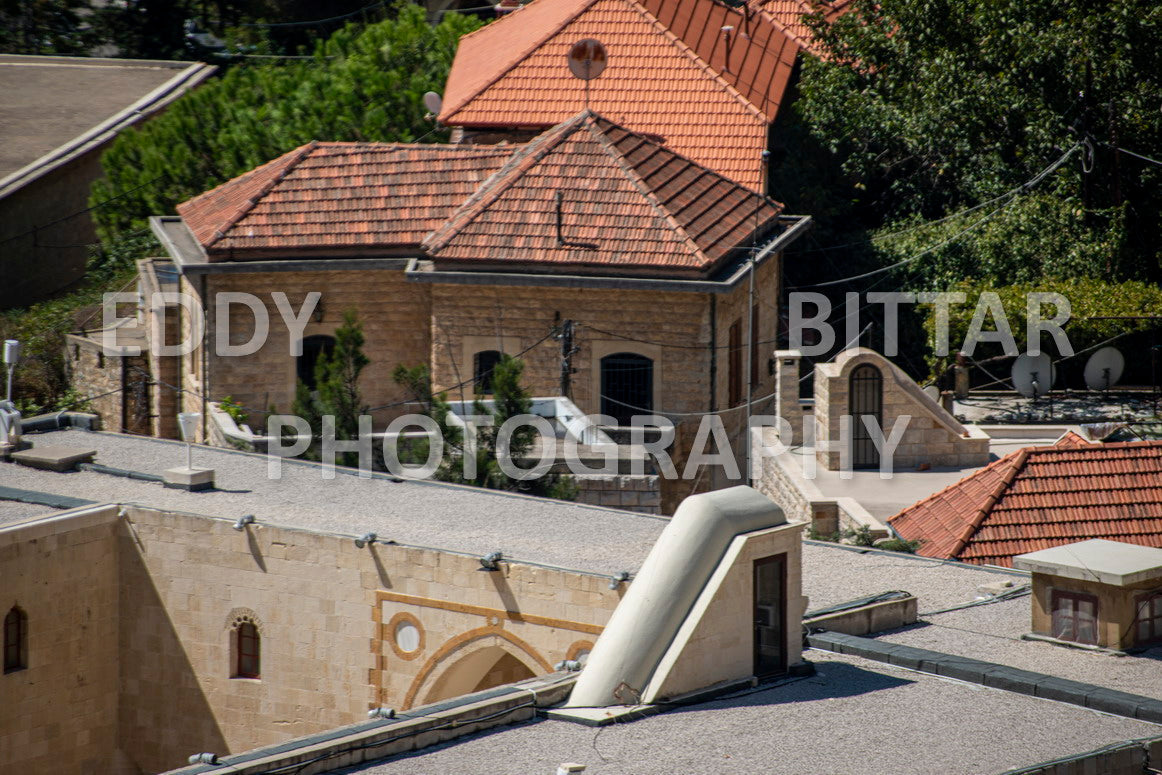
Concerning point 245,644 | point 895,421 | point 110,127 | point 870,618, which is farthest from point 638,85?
point 870,618

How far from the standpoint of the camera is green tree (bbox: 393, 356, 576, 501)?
77.0 feet

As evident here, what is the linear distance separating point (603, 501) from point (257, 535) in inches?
235

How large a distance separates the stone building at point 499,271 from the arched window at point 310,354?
39 mm

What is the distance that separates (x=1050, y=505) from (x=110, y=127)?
87.6ft

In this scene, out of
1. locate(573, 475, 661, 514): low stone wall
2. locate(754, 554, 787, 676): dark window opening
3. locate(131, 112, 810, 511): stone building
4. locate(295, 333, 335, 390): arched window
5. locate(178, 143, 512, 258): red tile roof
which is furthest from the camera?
locate(295, 333, 335, 390): arched window

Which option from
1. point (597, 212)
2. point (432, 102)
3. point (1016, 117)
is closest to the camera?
point (597, 212)

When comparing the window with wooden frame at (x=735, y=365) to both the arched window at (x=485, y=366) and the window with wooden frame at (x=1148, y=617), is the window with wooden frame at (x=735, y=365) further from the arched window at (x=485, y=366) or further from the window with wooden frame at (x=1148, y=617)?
the window with wooden frame at (x=1148, y=617)

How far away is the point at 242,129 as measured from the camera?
35.5 meters

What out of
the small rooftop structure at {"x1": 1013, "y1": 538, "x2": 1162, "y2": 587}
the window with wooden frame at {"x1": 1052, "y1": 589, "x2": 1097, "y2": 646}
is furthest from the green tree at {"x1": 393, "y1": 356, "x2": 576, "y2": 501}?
the window with wooden frame at {"x1": 1052, "y1": 589, "x2": 1097, "y2": 646}

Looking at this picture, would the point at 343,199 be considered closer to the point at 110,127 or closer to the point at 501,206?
the point at 501,206

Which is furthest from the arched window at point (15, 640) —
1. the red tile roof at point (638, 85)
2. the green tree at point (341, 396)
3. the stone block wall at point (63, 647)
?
the red tile roof at point (638, 85)

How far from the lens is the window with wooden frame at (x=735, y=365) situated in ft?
91.2

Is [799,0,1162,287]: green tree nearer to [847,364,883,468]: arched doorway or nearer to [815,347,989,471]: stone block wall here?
[815,347,989,471]: stone block wall

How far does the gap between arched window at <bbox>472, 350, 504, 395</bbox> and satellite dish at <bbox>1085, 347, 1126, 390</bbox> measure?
34.5 feet
